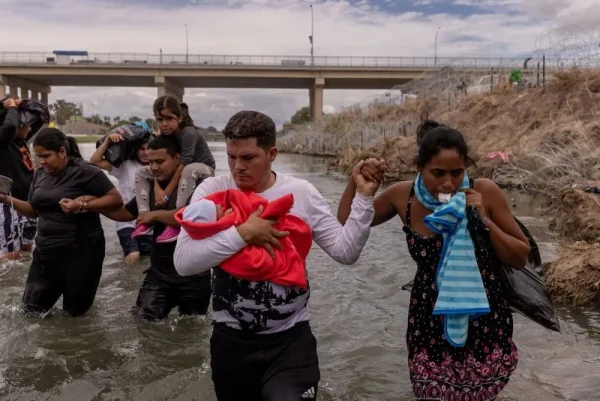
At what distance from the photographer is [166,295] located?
5297mm

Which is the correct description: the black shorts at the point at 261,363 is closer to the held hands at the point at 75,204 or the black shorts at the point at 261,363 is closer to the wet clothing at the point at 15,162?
the held hands at the point at 75,204

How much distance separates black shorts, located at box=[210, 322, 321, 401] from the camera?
2.95 m

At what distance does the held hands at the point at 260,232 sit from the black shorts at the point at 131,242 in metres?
6.81

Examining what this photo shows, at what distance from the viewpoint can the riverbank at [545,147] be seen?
704cm

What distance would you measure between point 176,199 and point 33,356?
1.86 meters

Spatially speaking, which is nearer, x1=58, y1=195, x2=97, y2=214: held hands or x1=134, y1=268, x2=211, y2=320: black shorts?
x1=58, y1=195, x2=97, y2=214: held hands

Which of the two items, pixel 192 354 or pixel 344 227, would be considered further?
pixel 192 354

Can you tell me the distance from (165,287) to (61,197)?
1.16 metres

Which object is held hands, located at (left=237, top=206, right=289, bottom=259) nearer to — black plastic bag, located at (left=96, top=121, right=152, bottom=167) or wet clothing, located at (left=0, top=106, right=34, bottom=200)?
black plastic bag, located at (left=96, top=121, right=152, bottom=167)

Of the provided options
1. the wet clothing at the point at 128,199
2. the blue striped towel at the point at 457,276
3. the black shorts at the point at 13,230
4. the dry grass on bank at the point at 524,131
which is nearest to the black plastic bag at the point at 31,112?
the wet clothing at the point at 128,199

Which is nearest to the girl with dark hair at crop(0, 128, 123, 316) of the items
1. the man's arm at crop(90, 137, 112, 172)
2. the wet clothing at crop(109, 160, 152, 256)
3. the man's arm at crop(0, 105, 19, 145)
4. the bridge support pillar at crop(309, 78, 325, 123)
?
the man's arm at crop(90, 137, 112, 172)

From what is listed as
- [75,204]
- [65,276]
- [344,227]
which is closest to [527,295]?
[344,227]

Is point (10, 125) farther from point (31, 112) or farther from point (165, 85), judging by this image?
point (165, 85)

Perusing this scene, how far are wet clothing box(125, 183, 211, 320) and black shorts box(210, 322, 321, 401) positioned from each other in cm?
221
